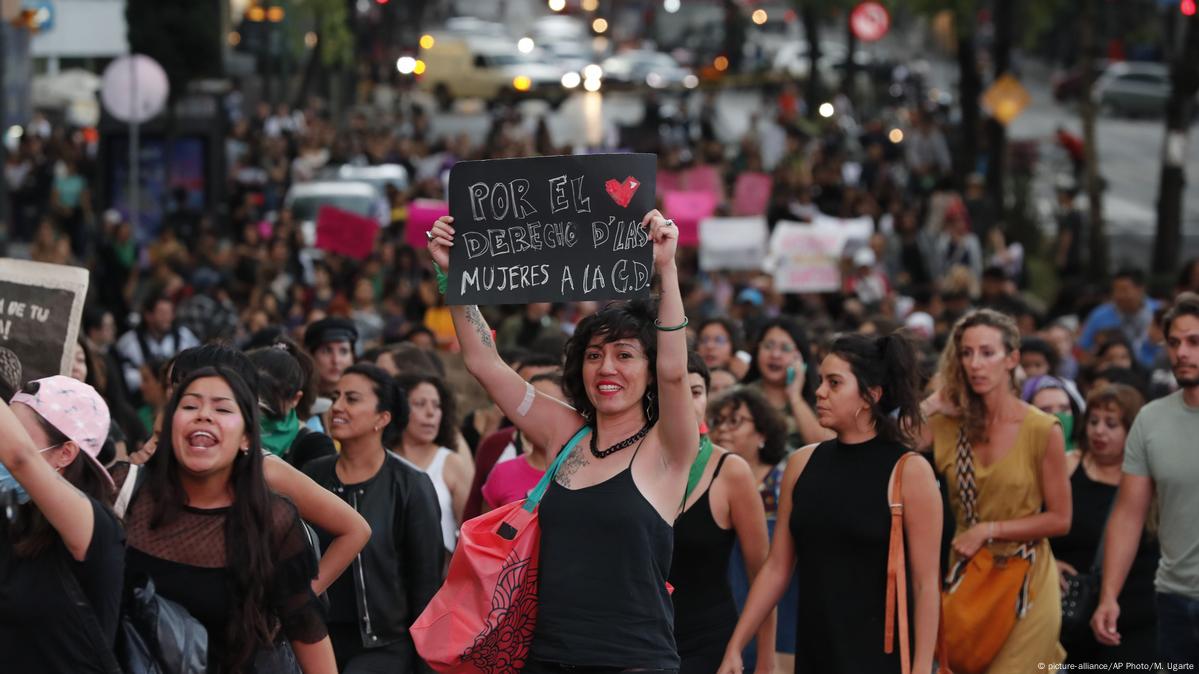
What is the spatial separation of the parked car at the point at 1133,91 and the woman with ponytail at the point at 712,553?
153 feet

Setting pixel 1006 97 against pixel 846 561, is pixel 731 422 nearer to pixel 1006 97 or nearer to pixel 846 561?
pixel 846 561

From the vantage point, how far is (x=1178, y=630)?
720cm

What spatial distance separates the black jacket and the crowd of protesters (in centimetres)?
1

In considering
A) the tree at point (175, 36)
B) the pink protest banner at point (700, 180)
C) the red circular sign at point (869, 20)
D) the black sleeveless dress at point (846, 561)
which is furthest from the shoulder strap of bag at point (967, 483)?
the red circular sign at point (869, 20)

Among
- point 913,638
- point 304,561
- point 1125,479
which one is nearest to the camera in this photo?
point 304,561

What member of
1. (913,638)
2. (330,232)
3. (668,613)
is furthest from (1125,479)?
(330,232)

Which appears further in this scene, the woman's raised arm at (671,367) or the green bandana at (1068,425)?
the green bandana at (1068,425)

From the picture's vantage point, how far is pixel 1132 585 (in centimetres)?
812

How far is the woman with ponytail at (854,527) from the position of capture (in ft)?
20.5

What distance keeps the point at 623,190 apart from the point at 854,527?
140cm

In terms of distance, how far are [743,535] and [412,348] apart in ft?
9.89

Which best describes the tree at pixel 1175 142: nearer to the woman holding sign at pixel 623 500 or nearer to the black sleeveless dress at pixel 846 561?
the black sleeveless dress at pixel 846 561

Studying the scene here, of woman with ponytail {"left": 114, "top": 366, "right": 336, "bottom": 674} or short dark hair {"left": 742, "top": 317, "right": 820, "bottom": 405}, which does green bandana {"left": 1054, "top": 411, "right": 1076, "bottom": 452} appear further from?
woman with ponytail {"left": 114, "top": 366, "right": 336, "bottom": 674}

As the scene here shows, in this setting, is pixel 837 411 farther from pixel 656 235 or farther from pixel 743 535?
pixel 656 235
